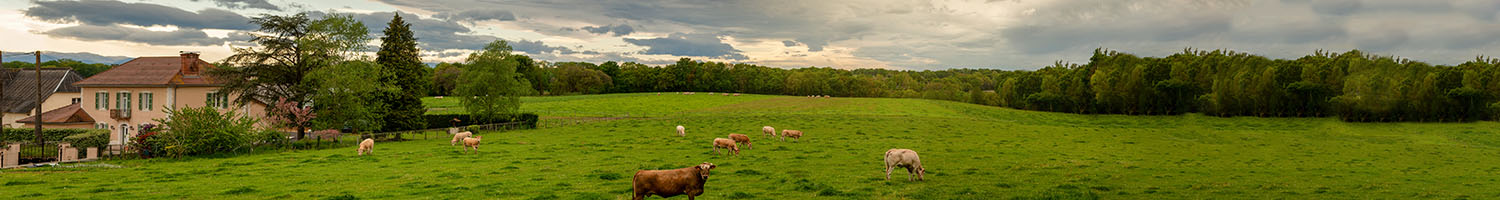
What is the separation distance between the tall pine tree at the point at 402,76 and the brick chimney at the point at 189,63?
10977mm

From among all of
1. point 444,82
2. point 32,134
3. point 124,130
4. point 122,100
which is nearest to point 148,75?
point 122,100

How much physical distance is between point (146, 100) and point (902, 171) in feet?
164

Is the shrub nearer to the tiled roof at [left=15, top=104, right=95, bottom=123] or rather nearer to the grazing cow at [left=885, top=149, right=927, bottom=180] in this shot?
the tiled roof at [left=15, top=104, right=95, bottom=123]

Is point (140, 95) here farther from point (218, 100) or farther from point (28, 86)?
point (28, 86)

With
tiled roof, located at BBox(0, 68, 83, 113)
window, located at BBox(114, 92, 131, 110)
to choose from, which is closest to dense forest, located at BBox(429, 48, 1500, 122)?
window, located at BBox(114, 92, 131, 110)

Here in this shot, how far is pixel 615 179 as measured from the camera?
846 inches

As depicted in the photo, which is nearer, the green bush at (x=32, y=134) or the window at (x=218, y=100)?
the green bush at (x=32, y=134)

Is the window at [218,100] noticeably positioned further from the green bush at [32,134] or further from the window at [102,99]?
the green bush at [32,134]

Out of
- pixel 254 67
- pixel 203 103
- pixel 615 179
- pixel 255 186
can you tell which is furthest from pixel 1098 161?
pixel 203 103

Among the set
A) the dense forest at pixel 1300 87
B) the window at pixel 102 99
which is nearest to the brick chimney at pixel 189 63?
the window at pixel 102 99

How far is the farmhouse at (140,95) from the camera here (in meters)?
44.8

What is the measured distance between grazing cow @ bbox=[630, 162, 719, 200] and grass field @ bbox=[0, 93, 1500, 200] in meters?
2.58

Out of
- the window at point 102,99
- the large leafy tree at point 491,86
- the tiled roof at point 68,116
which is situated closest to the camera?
the tiled roof at point 68,116

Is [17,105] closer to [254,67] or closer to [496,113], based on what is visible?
[254,67]
